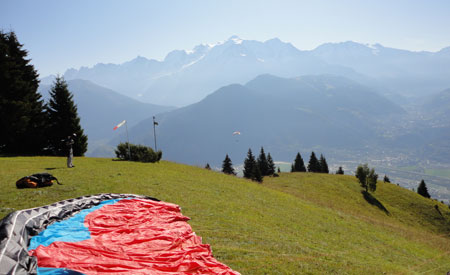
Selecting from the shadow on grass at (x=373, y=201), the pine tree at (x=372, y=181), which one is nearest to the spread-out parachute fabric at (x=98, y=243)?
the shadow on grass at (x=373, y=201)

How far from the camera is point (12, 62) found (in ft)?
115

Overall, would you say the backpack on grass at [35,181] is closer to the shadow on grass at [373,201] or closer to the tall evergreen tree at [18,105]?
the tall evergreen tree at [18,105]

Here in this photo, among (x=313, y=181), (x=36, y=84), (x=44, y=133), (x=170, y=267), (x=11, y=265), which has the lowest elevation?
(x=313, y=181)

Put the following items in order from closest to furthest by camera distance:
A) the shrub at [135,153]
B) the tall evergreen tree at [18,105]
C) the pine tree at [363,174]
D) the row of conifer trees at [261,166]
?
1. the tall evergreen tree at [18,105]
2. the shrub at [135,153]
3. the pine tree at [363,174]
4. the row of conifer trees at [261,166]

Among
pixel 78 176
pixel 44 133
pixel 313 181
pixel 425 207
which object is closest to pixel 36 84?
pixel 44 133

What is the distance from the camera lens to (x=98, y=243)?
25.5 feet

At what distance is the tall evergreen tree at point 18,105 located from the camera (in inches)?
1328

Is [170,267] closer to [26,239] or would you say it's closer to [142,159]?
[26,239]

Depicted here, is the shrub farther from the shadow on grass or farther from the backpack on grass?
the shadow on grass

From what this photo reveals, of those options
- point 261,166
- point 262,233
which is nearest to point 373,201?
point 261,166

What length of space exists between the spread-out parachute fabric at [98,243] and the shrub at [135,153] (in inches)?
1022

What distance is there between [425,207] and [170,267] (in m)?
57.4

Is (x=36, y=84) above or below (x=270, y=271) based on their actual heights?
above

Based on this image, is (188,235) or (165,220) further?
(165,220)
